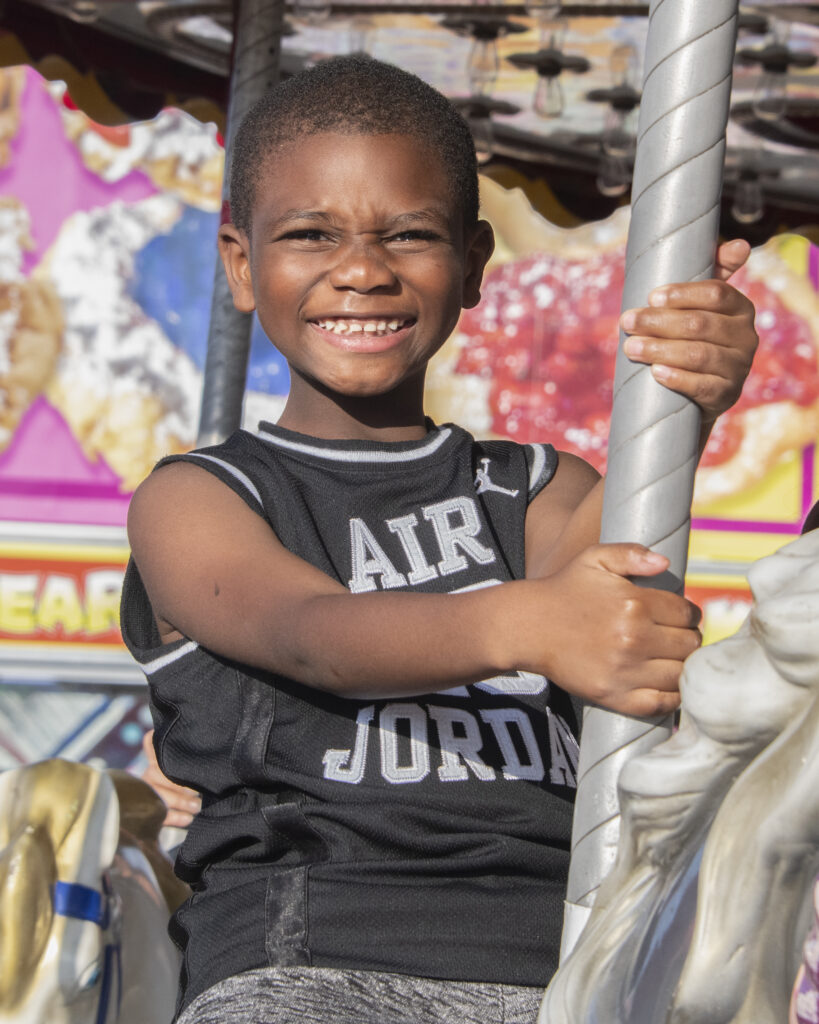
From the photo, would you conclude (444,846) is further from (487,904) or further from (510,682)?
(510,682)

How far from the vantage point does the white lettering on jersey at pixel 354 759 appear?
0.93 metres

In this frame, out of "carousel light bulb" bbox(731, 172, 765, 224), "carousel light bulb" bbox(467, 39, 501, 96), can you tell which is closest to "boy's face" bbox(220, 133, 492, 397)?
"carousel light bulb" bbox(467, 39, 501, 96)

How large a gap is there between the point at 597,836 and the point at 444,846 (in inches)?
8.9

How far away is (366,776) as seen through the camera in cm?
92

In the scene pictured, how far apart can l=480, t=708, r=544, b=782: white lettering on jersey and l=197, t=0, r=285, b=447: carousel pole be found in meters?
0.92

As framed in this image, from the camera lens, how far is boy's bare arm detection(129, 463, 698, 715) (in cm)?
69

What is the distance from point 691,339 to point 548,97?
2.54 m

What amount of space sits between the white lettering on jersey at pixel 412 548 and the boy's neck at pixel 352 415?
4.5 inches

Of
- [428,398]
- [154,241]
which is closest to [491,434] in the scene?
[428,398]

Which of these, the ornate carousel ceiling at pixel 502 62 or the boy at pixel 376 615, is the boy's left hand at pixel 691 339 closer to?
the boy at pixel 376 615

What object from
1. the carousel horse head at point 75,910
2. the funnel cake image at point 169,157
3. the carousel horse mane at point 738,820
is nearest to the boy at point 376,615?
the carousel horse mane at point 738,820

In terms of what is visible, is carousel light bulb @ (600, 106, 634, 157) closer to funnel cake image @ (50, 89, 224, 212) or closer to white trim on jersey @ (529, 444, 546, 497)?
funnel cake image @ (50, 89, 224, 212)

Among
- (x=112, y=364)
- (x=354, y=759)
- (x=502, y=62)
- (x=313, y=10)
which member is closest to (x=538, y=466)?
(x=354, y=759)

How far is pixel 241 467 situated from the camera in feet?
3.47
